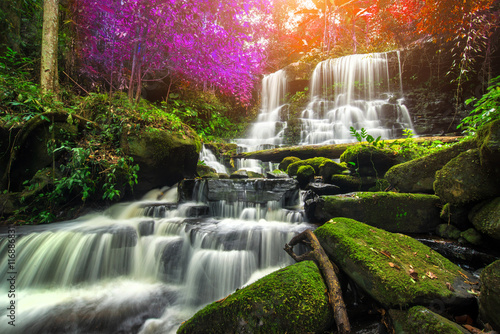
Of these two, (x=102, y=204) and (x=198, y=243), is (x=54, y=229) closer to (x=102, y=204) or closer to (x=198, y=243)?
(x=102, y=204)

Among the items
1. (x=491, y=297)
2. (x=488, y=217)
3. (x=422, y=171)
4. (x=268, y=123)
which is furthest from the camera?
(x=268, y=123)

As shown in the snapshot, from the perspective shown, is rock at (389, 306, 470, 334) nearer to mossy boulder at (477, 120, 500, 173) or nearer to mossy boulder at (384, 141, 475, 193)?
mossy boulder at (477, 120, 500, 173)

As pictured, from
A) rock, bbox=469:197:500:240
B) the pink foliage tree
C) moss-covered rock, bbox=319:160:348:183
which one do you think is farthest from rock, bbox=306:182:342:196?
the pink foliage tree

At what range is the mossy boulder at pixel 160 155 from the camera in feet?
17.9

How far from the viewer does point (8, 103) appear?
14.2 ft

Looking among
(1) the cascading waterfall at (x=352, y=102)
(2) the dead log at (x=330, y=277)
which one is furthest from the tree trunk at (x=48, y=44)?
(1) the cascading waterfall at (x=352, y=102)

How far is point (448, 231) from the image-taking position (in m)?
3.26

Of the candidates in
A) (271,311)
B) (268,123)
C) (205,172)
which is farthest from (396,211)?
(268,123)

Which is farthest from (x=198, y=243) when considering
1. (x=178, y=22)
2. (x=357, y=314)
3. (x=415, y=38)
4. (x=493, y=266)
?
(x=415, y=38)

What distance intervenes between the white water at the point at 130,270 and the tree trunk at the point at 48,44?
3490 millimetres

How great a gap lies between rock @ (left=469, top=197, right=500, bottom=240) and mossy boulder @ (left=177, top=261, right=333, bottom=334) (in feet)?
7.53

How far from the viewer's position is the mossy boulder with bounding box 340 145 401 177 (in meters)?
5.27

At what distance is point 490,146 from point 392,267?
1.91 m

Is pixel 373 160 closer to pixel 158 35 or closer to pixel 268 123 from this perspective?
pixel 158 35
